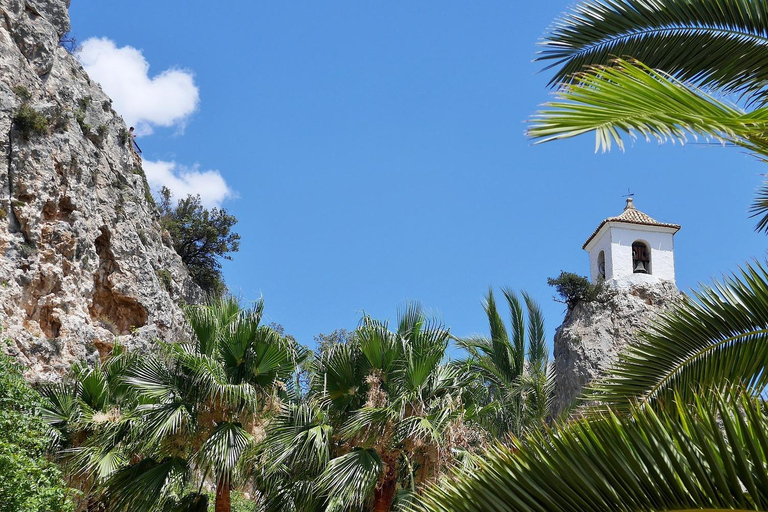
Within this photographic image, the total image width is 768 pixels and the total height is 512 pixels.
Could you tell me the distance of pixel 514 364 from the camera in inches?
651

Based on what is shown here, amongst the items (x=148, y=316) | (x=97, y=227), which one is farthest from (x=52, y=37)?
(x=148, y=316)

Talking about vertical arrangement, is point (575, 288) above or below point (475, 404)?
above

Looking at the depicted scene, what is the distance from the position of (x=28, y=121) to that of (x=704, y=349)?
79.2 ft

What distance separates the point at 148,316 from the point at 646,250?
21017 millimetres

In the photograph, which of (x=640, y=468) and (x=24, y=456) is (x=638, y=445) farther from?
(x=24, y=456)

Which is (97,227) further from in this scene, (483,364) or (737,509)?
(737,509)

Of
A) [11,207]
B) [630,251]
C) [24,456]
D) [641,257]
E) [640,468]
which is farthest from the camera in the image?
[641,257]

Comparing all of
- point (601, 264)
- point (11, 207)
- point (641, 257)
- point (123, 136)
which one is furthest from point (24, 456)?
point (641, 257)

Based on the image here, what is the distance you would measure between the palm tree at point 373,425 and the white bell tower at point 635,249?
2304 cm

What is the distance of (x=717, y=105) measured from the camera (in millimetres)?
3496

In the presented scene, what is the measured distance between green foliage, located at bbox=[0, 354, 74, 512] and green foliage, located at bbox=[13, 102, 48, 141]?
14.5 m

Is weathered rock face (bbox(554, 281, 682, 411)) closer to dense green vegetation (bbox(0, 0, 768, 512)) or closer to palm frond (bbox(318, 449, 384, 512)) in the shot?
dense green vegetation (bbox(0, 0, 768, 512))

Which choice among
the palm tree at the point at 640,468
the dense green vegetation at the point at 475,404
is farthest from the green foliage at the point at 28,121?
the palm tree at the point at 640,468

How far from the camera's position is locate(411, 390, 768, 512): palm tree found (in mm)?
2863
